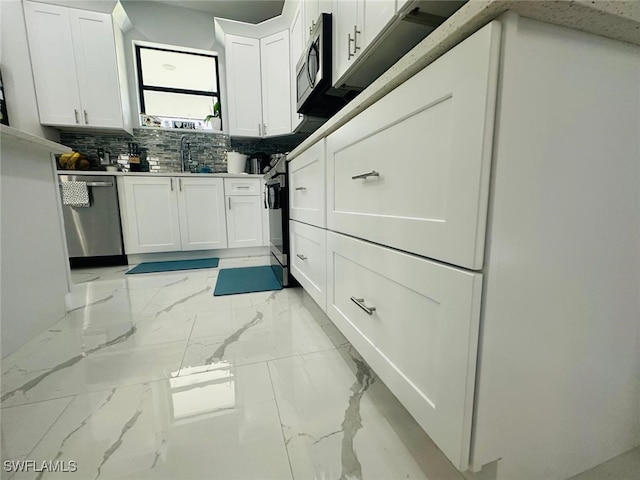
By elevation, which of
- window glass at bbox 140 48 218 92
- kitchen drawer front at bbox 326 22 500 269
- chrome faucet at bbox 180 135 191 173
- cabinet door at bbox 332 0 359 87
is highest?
window glass at bbox 140 48 218 92

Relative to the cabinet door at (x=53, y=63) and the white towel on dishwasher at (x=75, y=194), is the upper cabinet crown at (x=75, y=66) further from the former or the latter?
the white towel on dishwasher at (x=75, y=194)

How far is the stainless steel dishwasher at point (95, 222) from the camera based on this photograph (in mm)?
2445

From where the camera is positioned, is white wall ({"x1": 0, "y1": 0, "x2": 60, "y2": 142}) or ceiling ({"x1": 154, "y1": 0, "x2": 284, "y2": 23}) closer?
white wall ({"x1": 0, "y1": 0, "x2": 60, "y2": 142})

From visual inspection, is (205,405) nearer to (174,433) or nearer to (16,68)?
(174,433)

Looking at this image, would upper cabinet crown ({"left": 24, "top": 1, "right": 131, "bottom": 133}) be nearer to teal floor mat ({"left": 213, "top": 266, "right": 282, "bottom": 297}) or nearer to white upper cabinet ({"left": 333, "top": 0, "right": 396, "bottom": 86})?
teal floor mat ({"left": 213, "top": 266, "right": 282, "bottom": 297})

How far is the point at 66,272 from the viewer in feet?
4.71

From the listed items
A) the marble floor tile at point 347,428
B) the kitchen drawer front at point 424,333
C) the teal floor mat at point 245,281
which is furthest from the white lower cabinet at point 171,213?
the kitchen drawer front at point 424,333

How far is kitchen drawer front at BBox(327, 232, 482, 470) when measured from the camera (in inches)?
16.4

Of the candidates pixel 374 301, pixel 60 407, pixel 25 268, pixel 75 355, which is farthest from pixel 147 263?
pixel 374 301

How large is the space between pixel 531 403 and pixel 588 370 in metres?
0.15

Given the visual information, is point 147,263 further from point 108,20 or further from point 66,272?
point 108,20

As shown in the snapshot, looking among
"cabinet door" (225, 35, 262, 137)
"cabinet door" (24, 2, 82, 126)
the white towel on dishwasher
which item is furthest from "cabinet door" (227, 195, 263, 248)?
"cabinet door" (24, 2, 82, 126)

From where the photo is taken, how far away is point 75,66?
99.7 inches

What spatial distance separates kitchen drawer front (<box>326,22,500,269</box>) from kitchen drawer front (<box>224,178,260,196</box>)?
2326 millimetres
